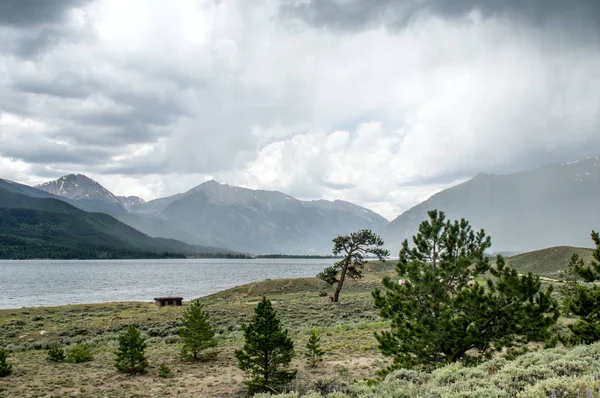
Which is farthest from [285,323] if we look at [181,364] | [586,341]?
[586,341]

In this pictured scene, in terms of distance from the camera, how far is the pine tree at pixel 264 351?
597 inches

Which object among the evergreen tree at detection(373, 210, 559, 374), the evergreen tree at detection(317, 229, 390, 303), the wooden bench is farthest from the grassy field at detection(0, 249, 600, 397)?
the wooden bench

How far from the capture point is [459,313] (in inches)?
541

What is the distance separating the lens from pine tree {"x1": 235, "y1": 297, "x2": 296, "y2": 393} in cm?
1516

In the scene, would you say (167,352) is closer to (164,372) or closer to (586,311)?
(164,372)

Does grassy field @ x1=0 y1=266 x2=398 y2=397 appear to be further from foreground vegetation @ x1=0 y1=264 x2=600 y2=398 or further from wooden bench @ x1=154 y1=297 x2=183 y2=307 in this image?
wooden bench @ x1=154 y1=297 x2=183 y2=307

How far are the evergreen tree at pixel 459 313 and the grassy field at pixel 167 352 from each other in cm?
217

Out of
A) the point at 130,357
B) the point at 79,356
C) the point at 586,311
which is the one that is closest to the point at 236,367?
the point at 130,357

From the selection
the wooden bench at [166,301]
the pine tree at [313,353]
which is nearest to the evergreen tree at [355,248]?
the wooden bench at [166,301]

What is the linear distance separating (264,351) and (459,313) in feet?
23.3

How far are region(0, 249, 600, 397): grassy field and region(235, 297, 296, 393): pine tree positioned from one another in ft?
3.01

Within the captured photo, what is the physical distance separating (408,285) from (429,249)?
90.3 inches

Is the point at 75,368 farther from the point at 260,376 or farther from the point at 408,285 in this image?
the point at 408,285

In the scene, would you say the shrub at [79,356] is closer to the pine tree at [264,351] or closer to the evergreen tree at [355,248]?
the pine tree at [264,351]
